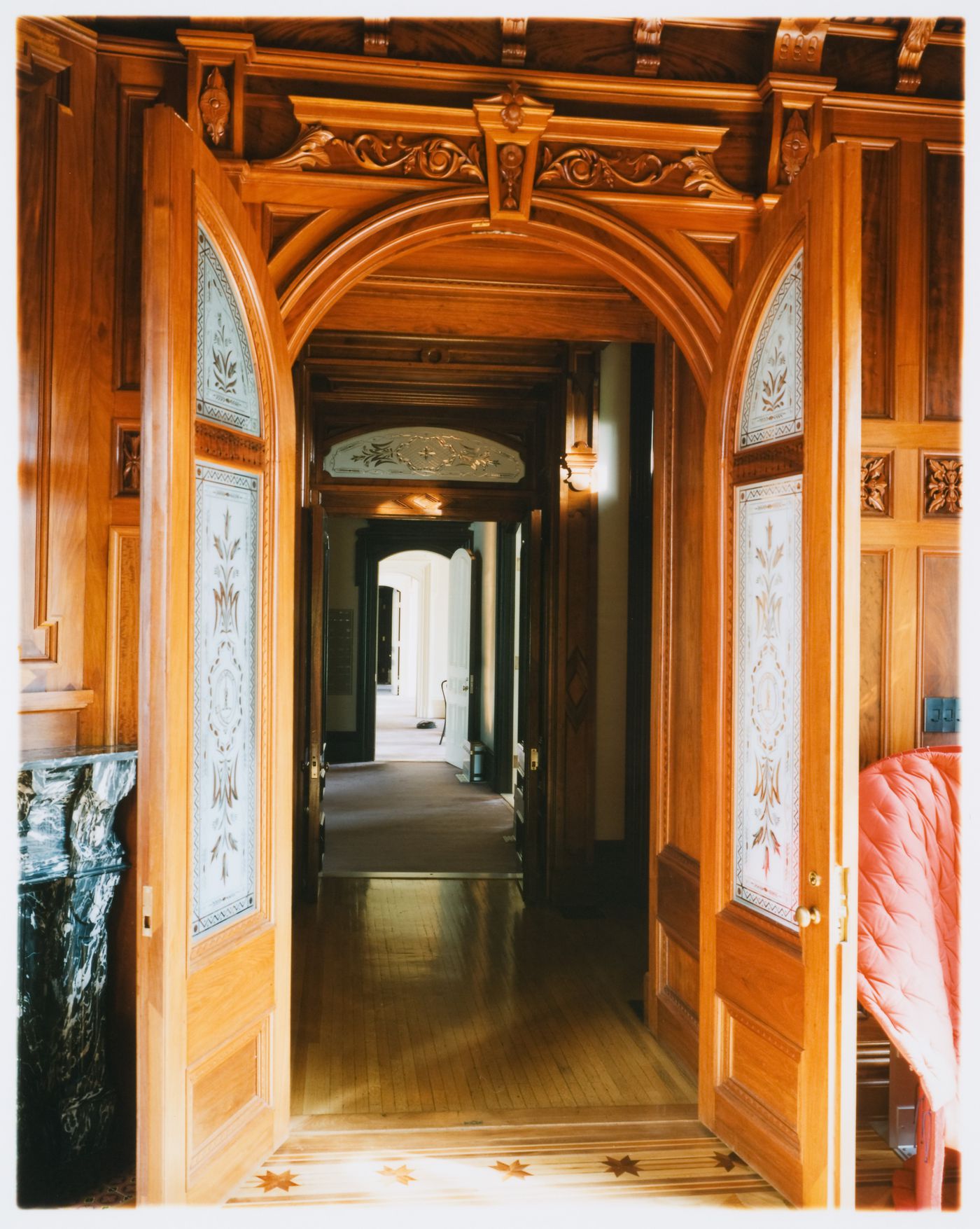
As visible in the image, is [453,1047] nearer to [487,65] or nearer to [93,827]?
[93,827]

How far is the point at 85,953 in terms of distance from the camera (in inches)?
100

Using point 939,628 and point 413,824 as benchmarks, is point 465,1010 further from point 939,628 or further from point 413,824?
point 413,824

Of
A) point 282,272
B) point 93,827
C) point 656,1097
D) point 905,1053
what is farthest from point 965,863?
point 282,272

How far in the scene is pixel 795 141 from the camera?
283 cm

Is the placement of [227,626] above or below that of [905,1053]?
above

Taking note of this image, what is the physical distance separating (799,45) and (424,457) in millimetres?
3438

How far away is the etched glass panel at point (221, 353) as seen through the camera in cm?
236

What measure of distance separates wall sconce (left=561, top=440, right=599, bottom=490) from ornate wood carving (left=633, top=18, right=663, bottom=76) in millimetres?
2439

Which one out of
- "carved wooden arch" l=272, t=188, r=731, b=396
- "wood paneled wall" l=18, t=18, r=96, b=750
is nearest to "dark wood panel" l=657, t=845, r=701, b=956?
"carved wooden arch" l=272, t=188, r=731, b=396

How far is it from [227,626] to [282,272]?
107 cm

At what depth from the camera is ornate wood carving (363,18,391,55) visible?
2680 mm

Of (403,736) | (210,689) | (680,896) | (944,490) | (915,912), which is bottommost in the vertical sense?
(403,736)

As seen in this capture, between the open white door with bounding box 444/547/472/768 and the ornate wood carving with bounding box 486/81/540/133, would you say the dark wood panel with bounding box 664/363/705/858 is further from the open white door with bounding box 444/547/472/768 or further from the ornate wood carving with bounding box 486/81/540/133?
the open white door with bounding box 444/547/472/768

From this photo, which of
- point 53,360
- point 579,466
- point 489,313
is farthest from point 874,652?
point 53,360
